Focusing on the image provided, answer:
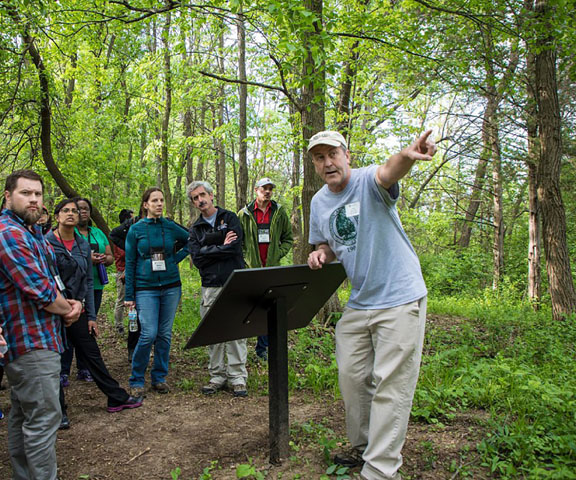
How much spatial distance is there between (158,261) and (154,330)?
0.73m

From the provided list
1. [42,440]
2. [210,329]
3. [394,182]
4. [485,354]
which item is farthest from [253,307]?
[485,354]

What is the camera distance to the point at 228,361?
490cm

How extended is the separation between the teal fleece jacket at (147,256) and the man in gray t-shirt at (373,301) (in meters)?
2.43

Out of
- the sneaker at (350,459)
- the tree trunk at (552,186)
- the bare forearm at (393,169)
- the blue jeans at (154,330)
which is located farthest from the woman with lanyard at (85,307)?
the tree trunk at (552,186)

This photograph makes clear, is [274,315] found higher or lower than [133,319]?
higher

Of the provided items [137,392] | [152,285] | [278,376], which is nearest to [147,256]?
[152,285]

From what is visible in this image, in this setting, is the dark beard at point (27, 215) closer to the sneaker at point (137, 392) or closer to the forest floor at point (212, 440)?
the forest floor at point (212, 440)

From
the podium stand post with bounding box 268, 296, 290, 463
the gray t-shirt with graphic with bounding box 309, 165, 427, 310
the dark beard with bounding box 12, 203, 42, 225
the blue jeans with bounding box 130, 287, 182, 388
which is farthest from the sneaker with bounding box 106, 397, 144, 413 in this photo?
the gray t-shirt with graphic with bounding box 309, 165, 427, 310

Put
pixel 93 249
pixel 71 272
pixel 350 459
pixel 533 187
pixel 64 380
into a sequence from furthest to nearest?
pixel 533 187 → pixel 93 249 → pixel 64 380 → pixel 71 272 → pixel 350 459

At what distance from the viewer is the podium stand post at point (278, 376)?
120 inches

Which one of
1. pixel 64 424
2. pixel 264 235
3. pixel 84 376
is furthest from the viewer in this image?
pixel 264 235

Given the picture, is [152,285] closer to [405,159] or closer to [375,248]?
[375,248]

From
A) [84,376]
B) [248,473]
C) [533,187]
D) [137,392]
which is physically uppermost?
[533,187]

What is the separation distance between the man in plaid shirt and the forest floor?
0.65 metres
